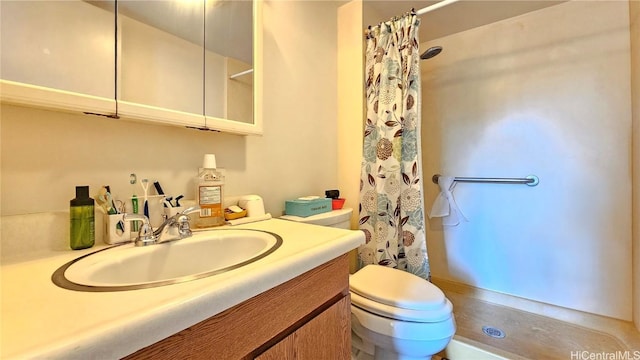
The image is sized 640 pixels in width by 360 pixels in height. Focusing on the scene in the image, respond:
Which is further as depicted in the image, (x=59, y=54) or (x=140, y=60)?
(x=140, y=60)

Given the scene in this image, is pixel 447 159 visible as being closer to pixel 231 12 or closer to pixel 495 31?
pixel 495 31

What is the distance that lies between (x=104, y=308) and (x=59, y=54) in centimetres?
67

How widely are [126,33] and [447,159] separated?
78.4 inches

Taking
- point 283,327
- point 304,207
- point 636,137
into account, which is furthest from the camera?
point 636,137

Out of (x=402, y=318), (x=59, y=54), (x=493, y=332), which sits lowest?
(x=493, y=332)

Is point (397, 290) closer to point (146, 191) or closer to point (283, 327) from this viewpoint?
point (283, 327)

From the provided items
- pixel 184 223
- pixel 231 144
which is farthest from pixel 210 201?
pixel 231 144

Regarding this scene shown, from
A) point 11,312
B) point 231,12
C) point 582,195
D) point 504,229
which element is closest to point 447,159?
point 504,229

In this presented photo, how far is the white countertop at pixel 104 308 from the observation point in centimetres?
29

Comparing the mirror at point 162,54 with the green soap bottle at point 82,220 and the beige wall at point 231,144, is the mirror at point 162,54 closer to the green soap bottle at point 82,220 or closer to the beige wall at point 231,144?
the beige wall at point 231,144

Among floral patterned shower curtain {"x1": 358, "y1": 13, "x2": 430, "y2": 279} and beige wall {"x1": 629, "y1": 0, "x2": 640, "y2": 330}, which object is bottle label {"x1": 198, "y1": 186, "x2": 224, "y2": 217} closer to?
floral patterned shower curtain {"x1": 358, "y1": 13, "x2": 430, "y2": 279}

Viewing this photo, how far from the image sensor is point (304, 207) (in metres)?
1.17

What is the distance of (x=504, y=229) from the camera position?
1.78 metres

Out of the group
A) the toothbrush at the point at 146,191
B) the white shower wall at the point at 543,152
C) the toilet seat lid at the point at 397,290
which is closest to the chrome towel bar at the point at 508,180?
the white shower wall at the point at 543,152
